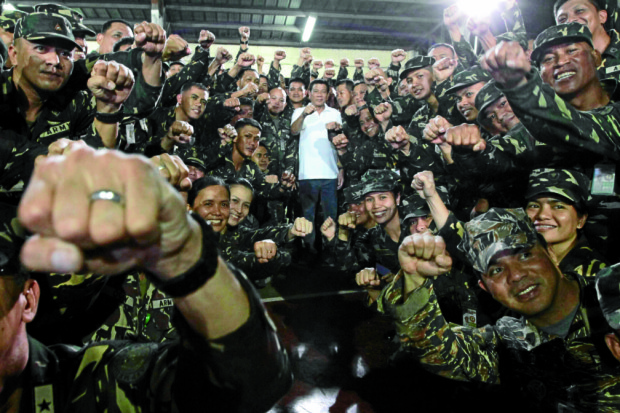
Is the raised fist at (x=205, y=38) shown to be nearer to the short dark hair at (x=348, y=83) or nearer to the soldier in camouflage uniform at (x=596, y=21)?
the short dark hair at (x=348, y=83)

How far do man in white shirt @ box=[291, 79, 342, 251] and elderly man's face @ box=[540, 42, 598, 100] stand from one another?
11.1 ft

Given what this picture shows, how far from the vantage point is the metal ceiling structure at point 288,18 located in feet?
33.6

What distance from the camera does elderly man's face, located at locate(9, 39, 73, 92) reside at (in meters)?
2.16

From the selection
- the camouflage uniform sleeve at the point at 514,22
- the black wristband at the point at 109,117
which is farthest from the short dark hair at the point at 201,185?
the camouflage uniform sleeve at the point at 514,22

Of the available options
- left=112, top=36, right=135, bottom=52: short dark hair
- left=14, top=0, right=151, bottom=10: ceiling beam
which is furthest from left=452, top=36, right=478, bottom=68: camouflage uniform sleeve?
left=14, top=0, right=151, bottom=10: ceiling beam

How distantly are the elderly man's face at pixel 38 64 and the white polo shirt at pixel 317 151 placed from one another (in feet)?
11.6

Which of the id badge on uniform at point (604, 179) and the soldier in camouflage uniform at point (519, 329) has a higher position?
the id badge on uniform at point (604, 179)

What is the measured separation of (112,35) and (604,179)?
439 cm

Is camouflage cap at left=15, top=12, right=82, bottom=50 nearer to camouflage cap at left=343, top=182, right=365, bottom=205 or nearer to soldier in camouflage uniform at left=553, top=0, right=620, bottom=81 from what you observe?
camouflage cap at left=343, top=182, right=365, bottom=205

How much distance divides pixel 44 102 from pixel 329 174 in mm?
3674

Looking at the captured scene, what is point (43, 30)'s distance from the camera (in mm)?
2154

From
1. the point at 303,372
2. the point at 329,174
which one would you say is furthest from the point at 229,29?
the point at 303,372

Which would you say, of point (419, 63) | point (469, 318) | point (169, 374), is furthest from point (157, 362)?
point (419, 63)

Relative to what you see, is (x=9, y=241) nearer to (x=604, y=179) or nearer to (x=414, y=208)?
(x=604, y=179)
